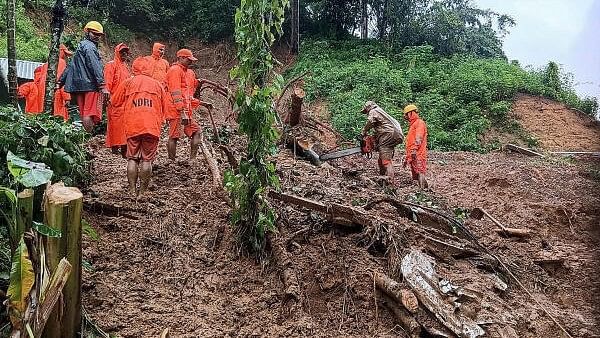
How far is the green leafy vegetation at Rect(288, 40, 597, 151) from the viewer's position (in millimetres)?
15961

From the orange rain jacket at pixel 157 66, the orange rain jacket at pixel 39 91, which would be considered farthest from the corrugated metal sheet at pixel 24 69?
the orange rain jacket at pixel 157 66

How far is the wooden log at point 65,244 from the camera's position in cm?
294

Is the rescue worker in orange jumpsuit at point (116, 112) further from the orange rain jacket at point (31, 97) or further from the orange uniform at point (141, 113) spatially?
the orange rain jacket at point (31, 97)

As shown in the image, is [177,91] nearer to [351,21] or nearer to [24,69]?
[24,69]

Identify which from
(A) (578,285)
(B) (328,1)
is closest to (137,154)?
(A) (578,285)

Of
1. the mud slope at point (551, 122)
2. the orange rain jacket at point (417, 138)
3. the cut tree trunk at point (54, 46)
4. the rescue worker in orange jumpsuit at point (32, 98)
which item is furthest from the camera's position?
the mud slope at point (551, 122)

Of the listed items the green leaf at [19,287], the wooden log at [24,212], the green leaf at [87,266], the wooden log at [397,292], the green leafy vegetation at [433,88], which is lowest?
the wooden log at [397,292]

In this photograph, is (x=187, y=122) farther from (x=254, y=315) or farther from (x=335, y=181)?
(x=254, y=315)

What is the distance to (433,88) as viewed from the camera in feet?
59.9

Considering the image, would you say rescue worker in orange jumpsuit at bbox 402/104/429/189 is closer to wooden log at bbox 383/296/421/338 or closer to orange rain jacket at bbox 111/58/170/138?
orange rain jacket at bbox 111/58/170/138

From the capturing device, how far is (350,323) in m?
4.25

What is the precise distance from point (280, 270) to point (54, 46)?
4.30 meters

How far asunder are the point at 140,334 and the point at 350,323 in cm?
155

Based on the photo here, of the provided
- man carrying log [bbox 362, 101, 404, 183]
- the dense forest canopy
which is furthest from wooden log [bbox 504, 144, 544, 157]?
the dense forest canopy
